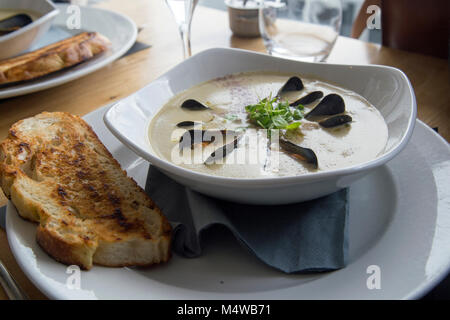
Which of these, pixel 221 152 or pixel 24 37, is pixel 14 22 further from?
pixel 221 152

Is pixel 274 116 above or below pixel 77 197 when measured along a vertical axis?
above

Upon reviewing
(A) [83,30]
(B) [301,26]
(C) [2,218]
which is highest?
(B) [301,26]

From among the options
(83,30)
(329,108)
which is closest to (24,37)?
(83,30)

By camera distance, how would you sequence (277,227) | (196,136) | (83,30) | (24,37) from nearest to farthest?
(277,227)
(196,136)
(24,37)
(83,30)

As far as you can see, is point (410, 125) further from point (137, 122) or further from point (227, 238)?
point (137, 122)

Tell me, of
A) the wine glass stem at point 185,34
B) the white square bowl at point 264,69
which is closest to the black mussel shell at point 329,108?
the white square bowl at point 264,69

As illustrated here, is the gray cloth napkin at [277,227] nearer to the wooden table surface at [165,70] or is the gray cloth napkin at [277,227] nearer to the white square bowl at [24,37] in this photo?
the wooden table surface at [165,70]
